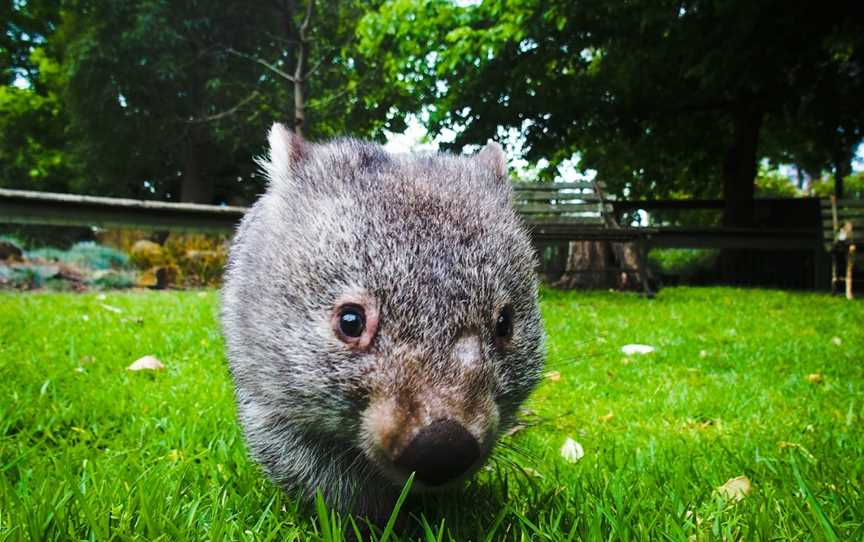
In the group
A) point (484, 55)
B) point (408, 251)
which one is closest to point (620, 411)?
point (408, 251)

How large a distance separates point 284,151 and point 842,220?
36.6ft

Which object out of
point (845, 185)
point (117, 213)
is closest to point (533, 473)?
point (117, 213)

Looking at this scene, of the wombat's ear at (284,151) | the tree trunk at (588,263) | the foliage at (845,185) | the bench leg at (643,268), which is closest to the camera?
the wombat's ear at (284,151)

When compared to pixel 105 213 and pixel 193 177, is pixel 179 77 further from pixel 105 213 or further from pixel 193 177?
pixel 105 213

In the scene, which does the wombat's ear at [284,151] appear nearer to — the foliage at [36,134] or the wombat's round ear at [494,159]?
the wombat's round ear at [494,159]

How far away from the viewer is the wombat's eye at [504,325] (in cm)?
172

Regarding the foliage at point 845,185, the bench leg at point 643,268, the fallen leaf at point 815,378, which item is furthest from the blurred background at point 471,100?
the foliage at point 845,185

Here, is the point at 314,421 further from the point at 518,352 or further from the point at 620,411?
the point at 620,411

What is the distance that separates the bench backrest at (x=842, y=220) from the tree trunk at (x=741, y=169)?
2.54 meters

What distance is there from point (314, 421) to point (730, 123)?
15987 millimetres

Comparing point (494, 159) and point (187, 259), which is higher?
point (494, 159)

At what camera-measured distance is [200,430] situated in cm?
291

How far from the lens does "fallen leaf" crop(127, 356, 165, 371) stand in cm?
392

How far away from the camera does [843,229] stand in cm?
988
